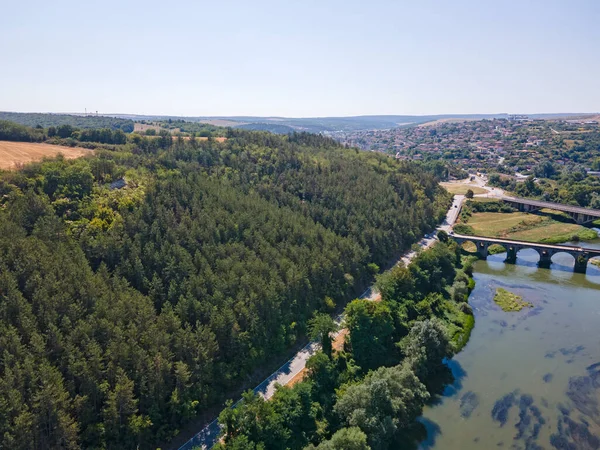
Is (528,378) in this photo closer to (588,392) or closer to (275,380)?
(588,392)

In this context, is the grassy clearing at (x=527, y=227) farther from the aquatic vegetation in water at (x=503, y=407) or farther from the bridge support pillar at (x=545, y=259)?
the aquatic vegetation in water at (x=503, y=407)

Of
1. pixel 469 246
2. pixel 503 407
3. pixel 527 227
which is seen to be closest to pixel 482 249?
pixel 469 246

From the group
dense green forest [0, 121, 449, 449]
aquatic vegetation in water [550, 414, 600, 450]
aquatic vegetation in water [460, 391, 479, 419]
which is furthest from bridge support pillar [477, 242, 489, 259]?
aquatic vegetation in water [550, 414, 600, 450]

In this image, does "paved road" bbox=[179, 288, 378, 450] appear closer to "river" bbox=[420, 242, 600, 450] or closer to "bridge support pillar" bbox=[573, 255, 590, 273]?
"river" bbox=[420, 242, 600, 450]

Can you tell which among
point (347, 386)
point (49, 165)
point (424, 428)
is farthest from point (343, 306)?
point (49, 165)

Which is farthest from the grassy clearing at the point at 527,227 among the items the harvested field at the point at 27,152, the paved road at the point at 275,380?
→ the harvested field at the point at 27,152

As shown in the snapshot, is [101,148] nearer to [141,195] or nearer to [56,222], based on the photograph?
[141,195]
